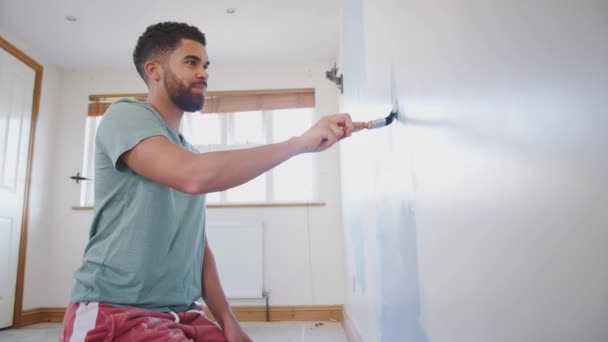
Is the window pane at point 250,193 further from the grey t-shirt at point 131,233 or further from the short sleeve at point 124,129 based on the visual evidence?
the short sleeve at point 124,129

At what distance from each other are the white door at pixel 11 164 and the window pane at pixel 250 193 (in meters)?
1.78

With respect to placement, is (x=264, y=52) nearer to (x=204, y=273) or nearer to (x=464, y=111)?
(x=204, y=273)

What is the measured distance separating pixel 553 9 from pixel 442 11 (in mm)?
396

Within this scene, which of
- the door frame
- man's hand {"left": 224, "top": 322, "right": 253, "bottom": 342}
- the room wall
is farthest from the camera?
the door frame

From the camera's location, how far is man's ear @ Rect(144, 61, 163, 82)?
121 cm

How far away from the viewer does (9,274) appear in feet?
11.4

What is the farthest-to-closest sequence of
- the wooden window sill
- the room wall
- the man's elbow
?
the wooden window sill
the man's elbow
the room wall

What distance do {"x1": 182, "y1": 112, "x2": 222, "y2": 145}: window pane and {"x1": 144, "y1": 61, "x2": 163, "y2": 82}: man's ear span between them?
2959mm

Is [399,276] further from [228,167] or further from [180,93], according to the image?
[180,93]

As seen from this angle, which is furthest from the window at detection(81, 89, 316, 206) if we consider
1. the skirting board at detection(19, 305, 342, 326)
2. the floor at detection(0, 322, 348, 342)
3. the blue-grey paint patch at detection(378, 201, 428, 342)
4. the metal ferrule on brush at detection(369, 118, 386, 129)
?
the metal ferrule on brush at detection(369, 118, 386, 129)

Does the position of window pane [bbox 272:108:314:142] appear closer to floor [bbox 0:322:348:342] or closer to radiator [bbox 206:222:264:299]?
radiator [bbox 206:222:264:299]

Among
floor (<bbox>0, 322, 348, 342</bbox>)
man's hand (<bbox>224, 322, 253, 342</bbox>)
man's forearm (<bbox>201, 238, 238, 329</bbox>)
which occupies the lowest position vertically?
floor (<bbox>0, 322, 348, 342</bbox>)

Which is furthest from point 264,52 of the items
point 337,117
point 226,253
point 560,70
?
point 560,70

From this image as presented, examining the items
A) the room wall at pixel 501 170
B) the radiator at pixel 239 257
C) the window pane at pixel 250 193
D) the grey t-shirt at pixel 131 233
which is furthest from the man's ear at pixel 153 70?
the window pane at pixel 250 193
